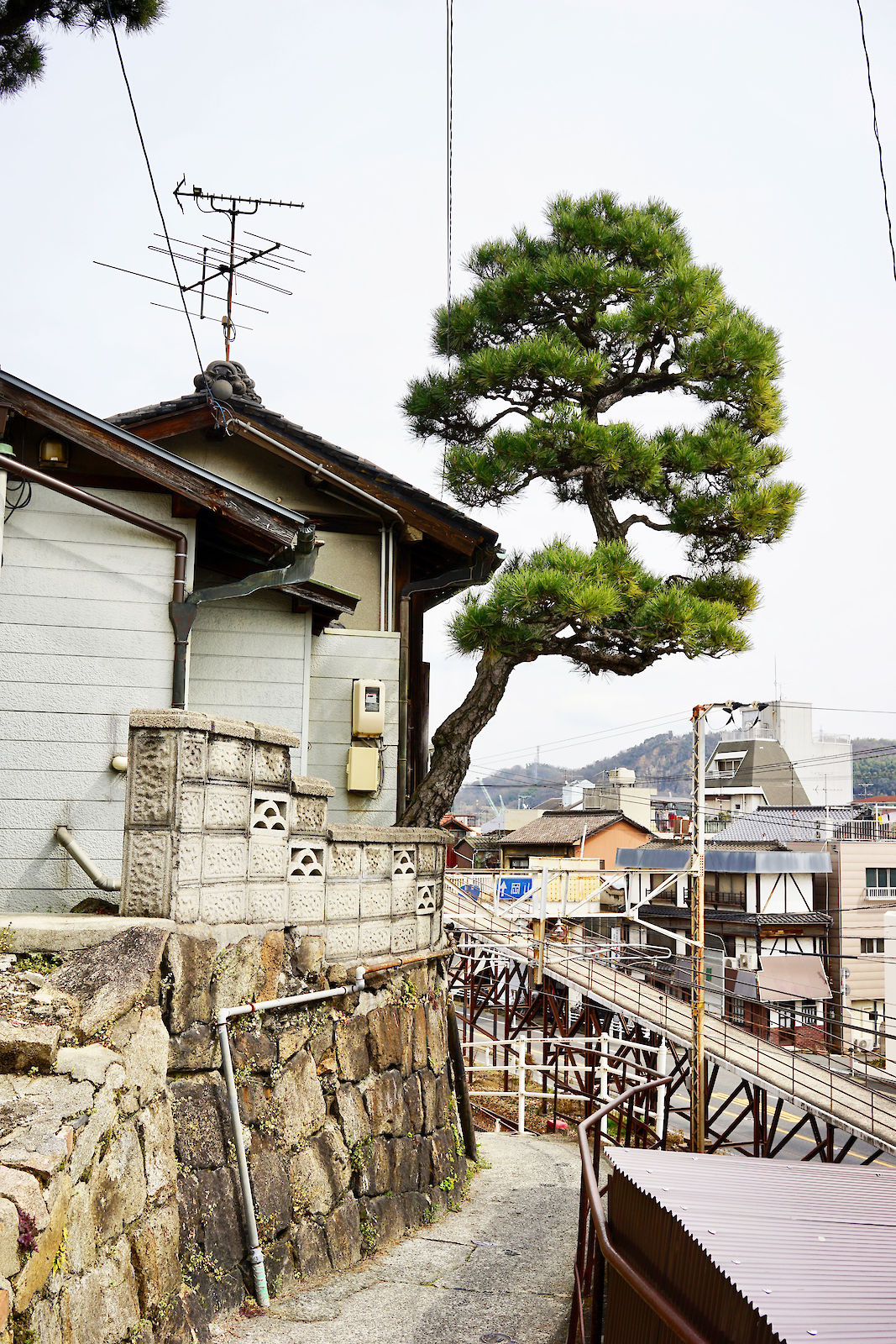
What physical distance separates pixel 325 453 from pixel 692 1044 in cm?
1141

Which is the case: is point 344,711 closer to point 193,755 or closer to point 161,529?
point 161,529

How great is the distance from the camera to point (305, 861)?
8.24 metres

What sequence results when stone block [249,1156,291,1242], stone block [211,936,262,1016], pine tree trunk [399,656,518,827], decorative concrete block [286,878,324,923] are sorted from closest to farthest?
1. stone block [211,936,262,1016]
2. stone block [249,1156,291,1242]
3. decorative concrete block [286,878,324,923]
4. pine tree trunk [399,656,518,827]

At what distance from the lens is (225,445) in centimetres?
1374

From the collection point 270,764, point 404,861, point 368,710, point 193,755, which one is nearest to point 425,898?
point 404,861

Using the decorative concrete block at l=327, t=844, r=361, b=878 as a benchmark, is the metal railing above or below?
below

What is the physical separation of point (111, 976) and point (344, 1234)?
11.6ft

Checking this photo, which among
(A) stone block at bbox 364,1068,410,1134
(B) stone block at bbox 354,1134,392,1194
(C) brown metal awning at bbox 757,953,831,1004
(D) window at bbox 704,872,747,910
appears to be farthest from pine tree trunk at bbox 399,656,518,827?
(D) window at bbox 704,872,747,910

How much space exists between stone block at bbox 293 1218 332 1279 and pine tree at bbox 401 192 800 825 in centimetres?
661

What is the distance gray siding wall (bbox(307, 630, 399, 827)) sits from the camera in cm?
1250

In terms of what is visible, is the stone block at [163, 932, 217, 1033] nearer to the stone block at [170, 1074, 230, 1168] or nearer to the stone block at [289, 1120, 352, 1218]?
the stone block at [170, 1074, 230, 1168]

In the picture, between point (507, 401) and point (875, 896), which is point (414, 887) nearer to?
point (507, 401)

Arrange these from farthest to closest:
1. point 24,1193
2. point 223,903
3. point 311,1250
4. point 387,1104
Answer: point 387,1104 → point 311,1250 → point 223,903 → point 24,1193

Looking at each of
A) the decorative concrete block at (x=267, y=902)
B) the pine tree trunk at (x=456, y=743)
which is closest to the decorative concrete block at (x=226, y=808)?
the decorative concrete block at (x=267, y=902)
